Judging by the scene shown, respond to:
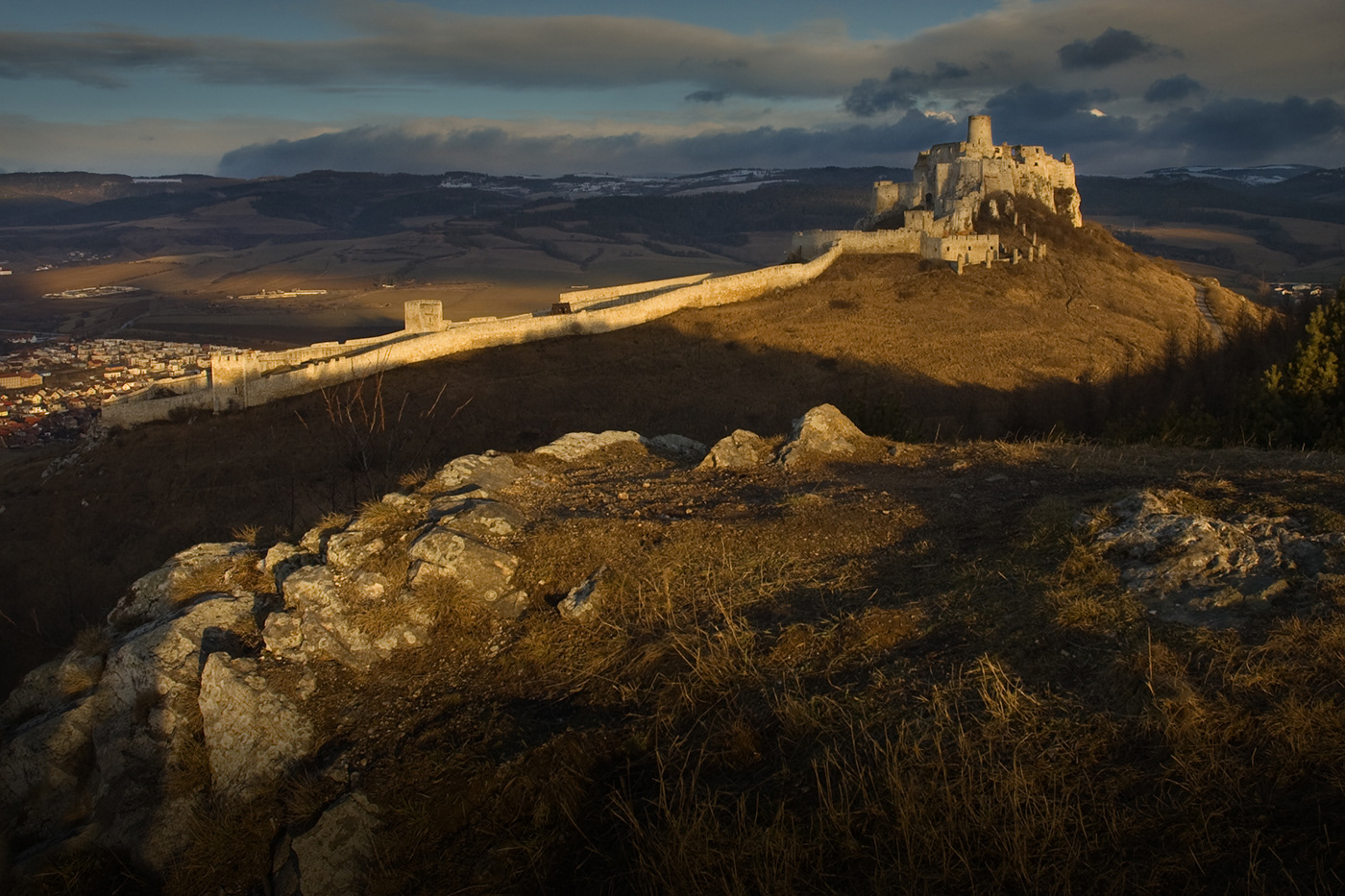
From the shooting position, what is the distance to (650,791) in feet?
14.8

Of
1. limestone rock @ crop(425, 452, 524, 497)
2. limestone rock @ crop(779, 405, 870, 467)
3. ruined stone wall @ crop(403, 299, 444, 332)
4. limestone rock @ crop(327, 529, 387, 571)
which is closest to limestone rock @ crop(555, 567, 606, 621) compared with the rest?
limestone rock @ crop(327, 529, 387, 571)

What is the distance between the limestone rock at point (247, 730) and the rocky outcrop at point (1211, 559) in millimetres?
5080

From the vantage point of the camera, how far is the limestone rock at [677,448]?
10.4 m

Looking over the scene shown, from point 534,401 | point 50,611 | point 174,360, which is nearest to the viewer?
point 50,611

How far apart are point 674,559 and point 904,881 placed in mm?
3135

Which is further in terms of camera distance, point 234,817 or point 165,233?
point 165,233

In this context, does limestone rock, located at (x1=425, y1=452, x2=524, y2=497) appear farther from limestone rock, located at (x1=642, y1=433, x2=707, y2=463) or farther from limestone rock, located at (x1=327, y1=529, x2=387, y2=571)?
limestone rock, located at (x1=642, y1=433, x2=707, y2=463)

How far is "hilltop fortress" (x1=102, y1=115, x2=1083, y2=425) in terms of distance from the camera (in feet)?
89.4

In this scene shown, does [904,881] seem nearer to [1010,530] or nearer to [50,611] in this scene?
[1010,530]

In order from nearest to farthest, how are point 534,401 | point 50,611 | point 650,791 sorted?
1. point 650,791
2. point 50,611
3. point 534,401

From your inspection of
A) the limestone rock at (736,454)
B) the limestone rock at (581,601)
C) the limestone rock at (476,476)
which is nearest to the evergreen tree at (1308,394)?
the limestone rock at (736,454)

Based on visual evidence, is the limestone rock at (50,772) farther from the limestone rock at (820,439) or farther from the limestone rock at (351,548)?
the limestone rock at (820,439)

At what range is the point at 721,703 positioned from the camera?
197 inches

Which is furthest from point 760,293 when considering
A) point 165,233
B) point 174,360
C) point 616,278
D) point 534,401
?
point 165,233
